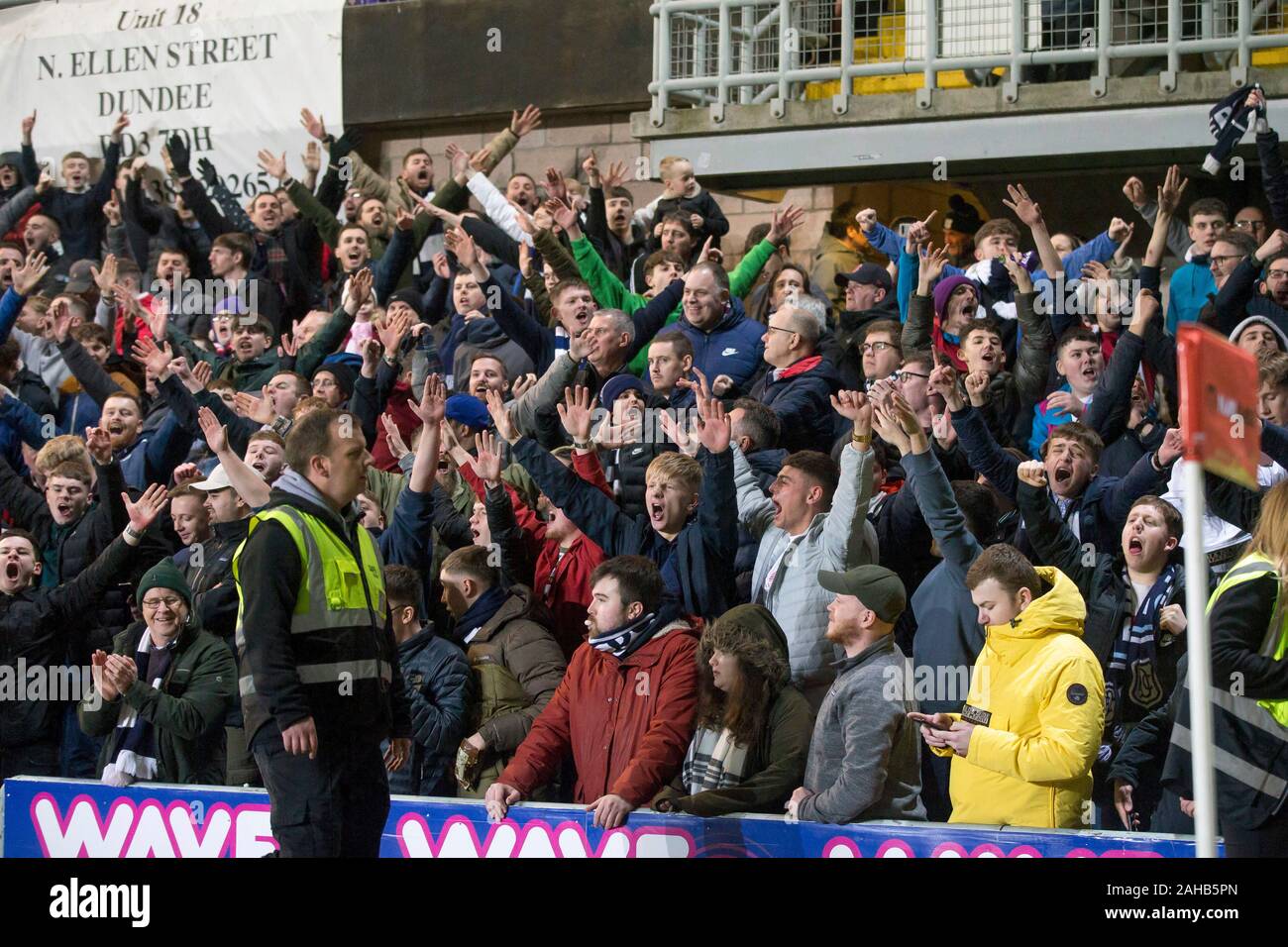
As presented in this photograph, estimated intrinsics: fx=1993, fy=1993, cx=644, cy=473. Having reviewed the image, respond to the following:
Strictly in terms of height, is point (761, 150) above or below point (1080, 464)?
above

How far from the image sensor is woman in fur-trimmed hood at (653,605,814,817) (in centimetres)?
770

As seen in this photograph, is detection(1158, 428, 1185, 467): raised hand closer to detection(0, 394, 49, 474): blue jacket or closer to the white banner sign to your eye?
detection(0, 394, 49, 474): blue jacket

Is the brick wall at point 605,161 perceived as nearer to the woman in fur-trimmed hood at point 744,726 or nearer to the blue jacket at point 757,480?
the blue jacket at point 757,480

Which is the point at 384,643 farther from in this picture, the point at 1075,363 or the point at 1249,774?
the point at 1075,363

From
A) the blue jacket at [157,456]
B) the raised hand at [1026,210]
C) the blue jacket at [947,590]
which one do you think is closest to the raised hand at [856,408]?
the blue jacket at [947,590]

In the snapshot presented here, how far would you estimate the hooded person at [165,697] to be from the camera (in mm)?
9164

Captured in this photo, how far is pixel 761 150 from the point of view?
12.8 m

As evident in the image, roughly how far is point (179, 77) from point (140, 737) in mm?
9235

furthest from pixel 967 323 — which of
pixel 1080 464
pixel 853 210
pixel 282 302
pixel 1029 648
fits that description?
pixel 282 302

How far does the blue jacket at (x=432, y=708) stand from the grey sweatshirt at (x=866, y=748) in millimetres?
1749

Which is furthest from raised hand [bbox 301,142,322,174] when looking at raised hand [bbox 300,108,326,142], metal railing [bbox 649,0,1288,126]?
metal railing [bbox 649,0,1288,126]

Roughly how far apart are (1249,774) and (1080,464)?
2542mm
